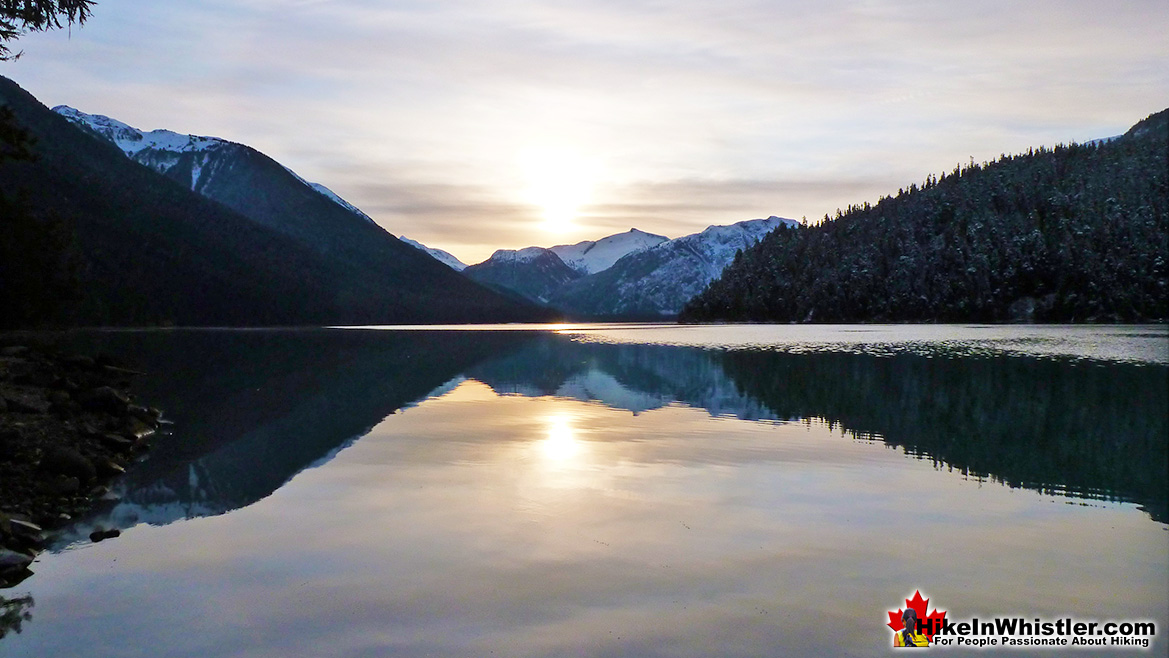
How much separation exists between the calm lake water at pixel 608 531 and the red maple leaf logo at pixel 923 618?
0.21 metres

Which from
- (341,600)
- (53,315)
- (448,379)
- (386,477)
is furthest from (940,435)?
(53,315)

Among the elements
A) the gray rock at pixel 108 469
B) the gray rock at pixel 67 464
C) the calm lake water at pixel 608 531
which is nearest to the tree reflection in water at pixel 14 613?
the calm lake water at pixel 608 531

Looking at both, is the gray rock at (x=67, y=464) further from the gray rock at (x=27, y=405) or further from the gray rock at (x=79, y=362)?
the gray rock at (x=79, y=362)

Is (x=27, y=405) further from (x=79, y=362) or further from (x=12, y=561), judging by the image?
(x=79, y=362)

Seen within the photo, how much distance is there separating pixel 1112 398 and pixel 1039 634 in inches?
1475

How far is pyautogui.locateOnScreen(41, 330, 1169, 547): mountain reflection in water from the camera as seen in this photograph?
25312 millimetres

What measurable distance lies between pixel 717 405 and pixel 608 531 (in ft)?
86.3

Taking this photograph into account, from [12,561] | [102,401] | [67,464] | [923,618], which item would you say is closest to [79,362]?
[102,401]

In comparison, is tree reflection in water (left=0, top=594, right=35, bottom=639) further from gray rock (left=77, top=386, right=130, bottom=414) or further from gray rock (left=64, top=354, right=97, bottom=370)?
gray rock (left=64, top=354, right=97, bottom=370)

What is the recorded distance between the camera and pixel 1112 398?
44.5 m

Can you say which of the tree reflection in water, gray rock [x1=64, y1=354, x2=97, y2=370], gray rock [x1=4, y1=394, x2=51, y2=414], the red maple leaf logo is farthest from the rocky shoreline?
the red maple leaf logo

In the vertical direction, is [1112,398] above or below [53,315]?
below

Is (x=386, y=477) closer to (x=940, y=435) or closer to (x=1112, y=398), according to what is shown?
A: (x=940, y=435)

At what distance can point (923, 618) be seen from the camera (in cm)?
1320
